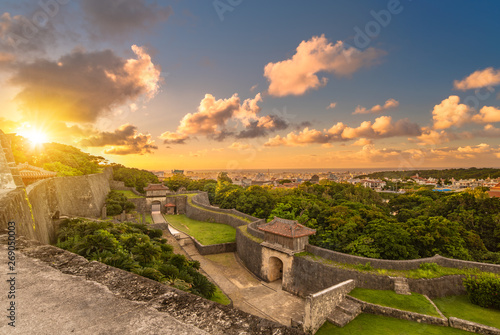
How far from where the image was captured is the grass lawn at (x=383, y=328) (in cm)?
1035

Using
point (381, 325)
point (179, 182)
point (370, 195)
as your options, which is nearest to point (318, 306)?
point (381, 325)

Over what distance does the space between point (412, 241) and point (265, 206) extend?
16.2m

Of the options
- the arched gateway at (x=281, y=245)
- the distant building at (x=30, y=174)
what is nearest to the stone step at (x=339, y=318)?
the arched gateway at (x=281, y=245)

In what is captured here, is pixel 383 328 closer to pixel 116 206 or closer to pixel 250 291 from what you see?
pixel 250 291

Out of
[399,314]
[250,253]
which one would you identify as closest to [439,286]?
[399,314]

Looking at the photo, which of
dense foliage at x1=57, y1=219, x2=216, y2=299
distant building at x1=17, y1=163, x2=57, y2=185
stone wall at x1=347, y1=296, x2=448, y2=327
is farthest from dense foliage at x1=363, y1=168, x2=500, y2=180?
distant building at x1=17, y1=163, x2=57, y2=185

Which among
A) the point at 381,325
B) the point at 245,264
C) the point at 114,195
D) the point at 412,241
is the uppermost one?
the point at 114,195

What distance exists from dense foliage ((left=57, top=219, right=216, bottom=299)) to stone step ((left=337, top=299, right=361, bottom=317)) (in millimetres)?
6857

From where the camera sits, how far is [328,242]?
19844 mm

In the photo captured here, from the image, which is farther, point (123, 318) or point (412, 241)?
point (412, 241)

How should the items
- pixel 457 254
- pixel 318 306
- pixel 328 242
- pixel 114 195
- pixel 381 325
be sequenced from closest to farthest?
pixel 381 325 < pixel 318 306 < pixel 457 254 < pixel 328 242 < pixel 114 195

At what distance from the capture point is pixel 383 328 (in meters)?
10.8

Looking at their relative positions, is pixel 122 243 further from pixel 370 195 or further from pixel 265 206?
pixel 370 195

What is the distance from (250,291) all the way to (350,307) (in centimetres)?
696
